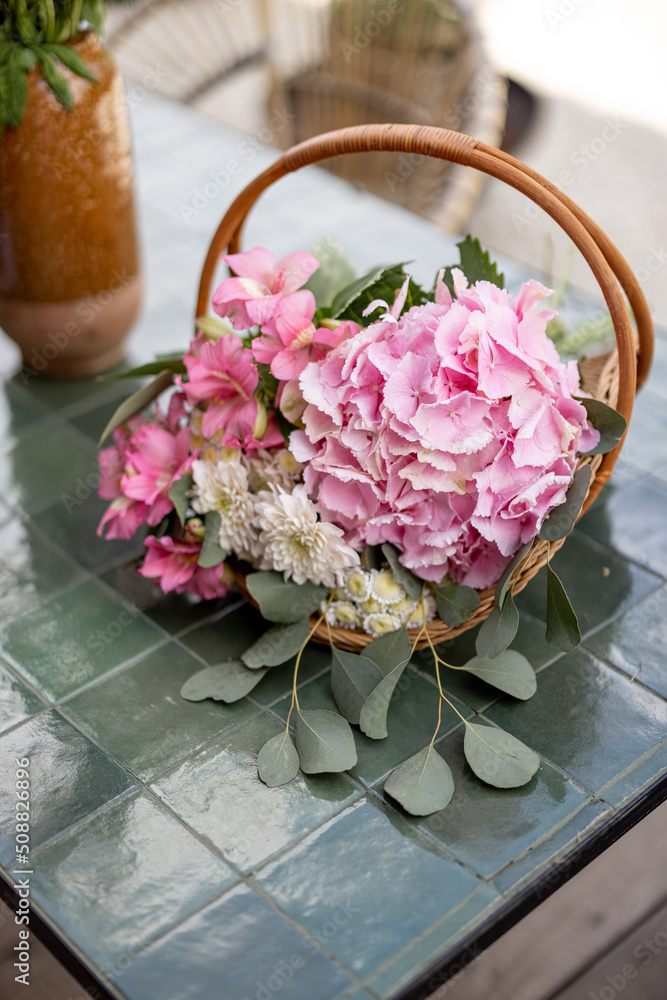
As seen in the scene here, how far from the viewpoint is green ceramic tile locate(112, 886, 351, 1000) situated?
1.88ft

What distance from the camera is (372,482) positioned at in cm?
69

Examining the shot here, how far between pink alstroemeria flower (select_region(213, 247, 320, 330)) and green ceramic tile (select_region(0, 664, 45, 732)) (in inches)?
14.1

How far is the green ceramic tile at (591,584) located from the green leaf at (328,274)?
1.15ft

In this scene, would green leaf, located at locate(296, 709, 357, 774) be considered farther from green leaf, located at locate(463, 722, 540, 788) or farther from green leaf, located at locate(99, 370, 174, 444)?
green leaf, located at locate(99, 370, 174, 444)

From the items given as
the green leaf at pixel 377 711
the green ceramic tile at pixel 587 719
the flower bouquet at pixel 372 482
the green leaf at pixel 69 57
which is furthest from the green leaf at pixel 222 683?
the green leaf at pixel 69 57

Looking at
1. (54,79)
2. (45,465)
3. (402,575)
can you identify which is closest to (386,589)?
(402,575)

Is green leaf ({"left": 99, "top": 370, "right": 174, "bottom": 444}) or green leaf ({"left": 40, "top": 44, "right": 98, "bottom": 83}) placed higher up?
green leaf ({"left": 40, "top": 44, "right": 98, "bottom": 83})

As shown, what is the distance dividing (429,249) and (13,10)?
2.16 ft

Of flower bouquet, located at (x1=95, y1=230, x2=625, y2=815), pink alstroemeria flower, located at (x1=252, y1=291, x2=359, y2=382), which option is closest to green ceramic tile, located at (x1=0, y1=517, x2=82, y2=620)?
flower bouquet, located at (x1=95, y1=230, x2=625, y2=815)

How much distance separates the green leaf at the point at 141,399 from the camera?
2.75 ft

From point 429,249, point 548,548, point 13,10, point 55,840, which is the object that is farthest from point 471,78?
point 55,840

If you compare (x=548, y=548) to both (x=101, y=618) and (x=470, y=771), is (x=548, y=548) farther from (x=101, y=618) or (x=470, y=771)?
(x=101, y=618)

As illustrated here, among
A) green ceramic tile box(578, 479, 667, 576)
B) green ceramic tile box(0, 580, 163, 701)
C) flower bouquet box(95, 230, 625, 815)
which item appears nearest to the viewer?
flower bouquet box(95, 230, 625, 815)

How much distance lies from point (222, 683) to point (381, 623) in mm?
144
